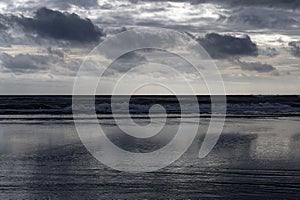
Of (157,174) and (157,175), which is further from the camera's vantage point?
(157,174)

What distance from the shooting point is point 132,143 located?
23.0 m

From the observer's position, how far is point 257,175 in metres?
14.9

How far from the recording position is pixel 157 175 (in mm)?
→ 15008

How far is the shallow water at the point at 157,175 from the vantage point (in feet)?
41.5

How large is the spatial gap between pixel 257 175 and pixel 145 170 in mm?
3571

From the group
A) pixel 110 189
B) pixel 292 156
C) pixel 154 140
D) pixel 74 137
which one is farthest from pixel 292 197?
→ pixel 74 137

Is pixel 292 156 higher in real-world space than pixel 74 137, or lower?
higher

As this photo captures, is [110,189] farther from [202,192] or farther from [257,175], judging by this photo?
[257,175]

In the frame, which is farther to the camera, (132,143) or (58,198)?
(132,143)

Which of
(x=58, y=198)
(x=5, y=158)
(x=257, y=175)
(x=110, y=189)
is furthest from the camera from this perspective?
(x=5, y=158)

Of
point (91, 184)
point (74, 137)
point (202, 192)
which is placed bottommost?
point (74, 137)

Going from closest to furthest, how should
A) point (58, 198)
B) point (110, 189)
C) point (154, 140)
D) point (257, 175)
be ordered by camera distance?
point (58, 198), point (110, 189), point (257, 175), point (154, 140)

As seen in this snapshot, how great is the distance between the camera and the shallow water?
41.5 ft

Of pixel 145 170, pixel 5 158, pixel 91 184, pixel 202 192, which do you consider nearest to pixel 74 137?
pixel 5 158
